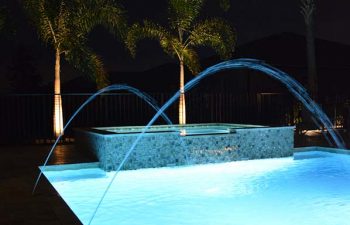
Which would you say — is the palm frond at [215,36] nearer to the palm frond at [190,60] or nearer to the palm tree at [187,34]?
the palm tree at [187,34]

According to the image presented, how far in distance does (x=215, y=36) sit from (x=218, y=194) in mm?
8802

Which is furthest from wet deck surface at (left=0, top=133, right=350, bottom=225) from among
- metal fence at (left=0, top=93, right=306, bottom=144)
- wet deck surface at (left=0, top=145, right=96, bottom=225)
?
metal fence at (left=0, top=93, right=306, bottom=144)

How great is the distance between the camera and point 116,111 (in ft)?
58.9

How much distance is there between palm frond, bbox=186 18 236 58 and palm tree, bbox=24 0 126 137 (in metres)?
2.80

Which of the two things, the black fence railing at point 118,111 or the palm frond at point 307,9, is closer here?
the black fence railing at point 118,111

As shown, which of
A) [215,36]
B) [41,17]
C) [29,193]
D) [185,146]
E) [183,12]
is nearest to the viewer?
[29,193]

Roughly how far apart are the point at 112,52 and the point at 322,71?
13.2 m

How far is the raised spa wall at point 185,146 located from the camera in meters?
11.1


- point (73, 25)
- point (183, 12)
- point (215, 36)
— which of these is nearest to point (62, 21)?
point (73, 25)

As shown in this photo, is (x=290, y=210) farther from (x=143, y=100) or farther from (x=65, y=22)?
(x=143, y=100)

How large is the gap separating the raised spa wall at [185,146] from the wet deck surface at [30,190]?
672mm

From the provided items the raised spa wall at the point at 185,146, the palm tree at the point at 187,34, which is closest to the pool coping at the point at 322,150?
the raised spa wall at the point at 185,146

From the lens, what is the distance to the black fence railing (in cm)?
1620

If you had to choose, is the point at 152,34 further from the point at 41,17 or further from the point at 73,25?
the point at 41,17
